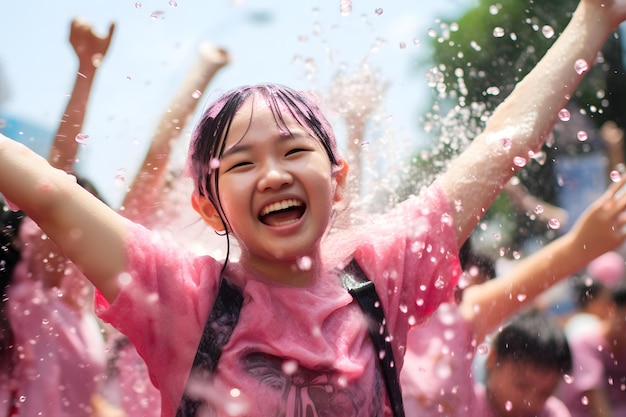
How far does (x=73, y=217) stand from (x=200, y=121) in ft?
1.19

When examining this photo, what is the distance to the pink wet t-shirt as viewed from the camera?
1335 mm

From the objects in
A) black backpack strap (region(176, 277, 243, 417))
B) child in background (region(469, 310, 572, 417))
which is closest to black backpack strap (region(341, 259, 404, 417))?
black backpack strap (region(176, 277, 243, 417))

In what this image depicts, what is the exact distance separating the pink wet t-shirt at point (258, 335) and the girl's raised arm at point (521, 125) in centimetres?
26

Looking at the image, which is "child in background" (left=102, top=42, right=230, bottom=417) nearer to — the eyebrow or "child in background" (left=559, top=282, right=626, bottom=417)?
the eyebrow

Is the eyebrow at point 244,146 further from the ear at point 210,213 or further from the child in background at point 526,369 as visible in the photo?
the child in background at point 526,369

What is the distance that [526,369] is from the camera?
2.50 metres

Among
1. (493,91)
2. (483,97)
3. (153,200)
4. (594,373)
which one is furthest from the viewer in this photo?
(483,97)

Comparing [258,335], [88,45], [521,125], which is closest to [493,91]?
[521,125]

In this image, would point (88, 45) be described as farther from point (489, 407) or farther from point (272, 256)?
point (489, 407)

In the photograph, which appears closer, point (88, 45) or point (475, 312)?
point (88, 45)

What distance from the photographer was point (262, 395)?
133 centimetres

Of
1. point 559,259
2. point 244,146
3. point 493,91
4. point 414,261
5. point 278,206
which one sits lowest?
point 559,259

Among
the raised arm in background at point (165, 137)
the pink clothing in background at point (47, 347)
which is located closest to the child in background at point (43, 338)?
the pink clothing in background at point (47, 347)

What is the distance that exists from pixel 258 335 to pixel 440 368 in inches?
32.6
